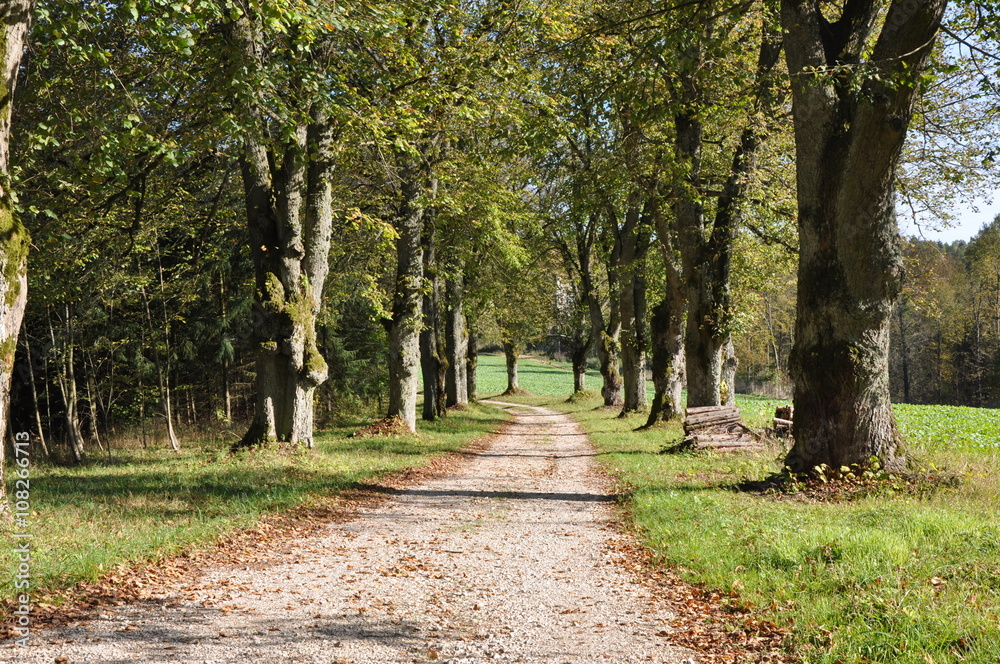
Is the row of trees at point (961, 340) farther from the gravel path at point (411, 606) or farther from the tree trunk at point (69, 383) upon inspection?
the tree trunk at point (69, 383)

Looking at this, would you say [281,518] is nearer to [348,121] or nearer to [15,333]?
[15,333]

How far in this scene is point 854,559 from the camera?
5.43m

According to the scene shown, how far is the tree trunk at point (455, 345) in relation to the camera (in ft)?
89.2

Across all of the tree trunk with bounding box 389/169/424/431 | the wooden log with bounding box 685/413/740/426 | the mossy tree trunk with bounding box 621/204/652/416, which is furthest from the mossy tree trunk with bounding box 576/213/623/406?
the wooden log with bounding box 685/413/740/426

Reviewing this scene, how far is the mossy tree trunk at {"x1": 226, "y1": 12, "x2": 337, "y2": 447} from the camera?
12.7 metres

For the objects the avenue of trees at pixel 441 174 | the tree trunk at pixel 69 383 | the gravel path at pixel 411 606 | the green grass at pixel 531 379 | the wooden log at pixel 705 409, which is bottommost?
the green grass at pixel 531 379

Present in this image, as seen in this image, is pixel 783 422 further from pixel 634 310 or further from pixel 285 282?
pixel 285 282

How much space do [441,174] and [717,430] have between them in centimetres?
957

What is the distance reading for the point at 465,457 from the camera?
15.4 metres

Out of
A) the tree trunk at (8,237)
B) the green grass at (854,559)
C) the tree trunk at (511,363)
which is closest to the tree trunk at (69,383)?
the tree trunk at (8,237)

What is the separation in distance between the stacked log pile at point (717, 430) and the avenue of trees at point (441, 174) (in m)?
1.09

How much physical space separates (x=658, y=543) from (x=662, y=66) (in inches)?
286

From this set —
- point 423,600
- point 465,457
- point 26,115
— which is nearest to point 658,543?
point 423,600

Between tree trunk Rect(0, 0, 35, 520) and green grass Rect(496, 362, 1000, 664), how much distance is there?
22.4 ft
